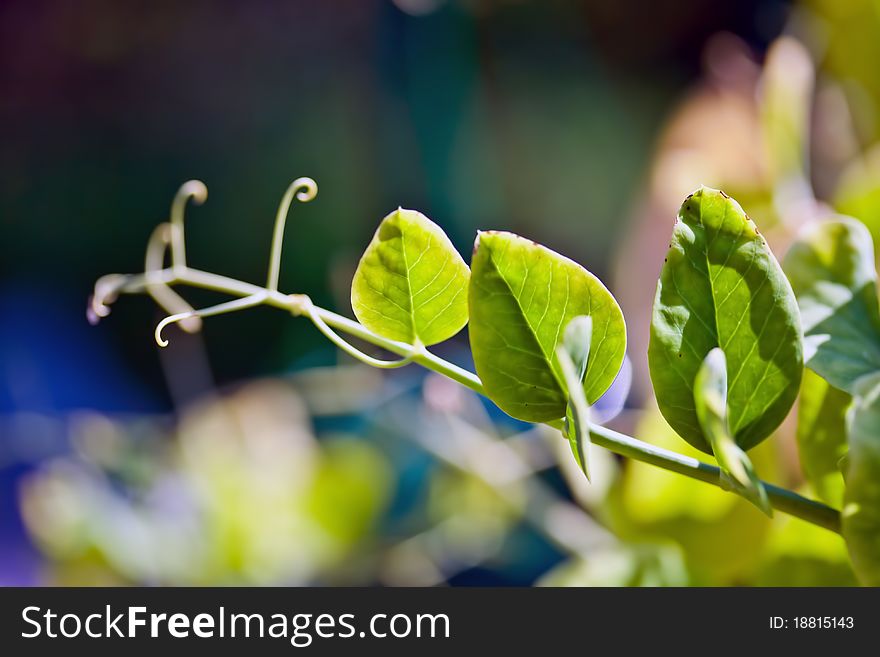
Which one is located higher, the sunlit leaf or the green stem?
the sunlit leaf

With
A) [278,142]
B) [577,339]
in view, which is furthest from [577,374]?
[278,142]

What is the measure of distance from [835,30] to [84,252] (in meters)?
0.34

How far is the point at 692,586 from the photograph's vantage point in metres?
0.12

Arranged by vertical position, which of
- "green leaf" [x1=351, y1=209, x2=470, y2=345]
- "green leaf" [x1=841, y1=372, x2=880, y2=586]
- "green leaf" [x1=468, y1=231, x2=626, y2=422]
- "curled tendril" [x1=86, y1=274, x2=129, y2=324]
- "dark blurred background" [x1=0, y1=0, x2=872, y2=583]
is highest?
"dark blurred background" [x1=0, y1=0, x2=872, y2=583]

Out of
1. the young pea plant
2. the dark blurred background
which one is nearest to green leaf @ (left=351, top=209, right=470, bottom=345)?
the young pea plant

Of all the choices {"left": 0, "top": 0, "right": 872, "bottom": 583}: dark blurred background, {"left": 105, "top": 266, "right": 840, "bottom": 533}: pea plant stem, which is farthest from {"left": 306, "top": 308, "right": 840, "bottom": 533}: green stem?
{"left": 0, "top": 0, "right": 872, "bottom": 583}: dark blurred background

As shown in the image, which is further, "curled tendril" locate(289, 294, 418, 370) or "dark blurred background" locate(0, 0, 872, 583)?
"dark blurred background" locate(0, 0, 872, 583)

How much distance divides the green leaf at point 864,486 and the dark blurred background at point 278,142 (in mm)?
242

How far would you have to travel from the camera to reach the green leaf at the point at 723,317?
3.0 inches

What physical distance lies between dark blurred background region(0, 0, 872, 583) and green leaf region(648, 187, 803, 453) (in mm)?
235

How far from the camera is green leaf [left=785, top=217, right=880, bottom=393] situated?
9 cm

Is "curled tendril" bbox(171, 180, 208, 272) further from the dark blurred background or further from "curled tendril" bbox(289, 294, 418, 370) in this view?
the dark blurred background
